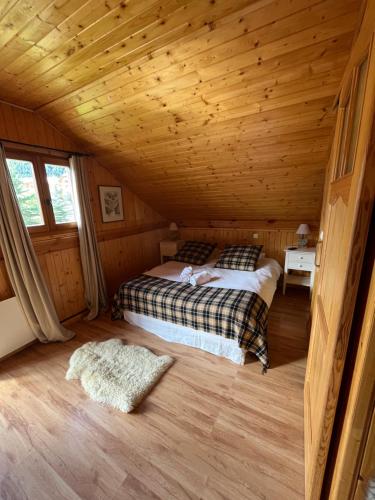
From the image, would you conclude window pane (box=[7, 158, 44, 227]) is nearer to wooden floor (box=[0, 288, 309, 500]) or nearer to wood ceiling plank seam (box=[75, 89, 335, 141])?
wood ceiling plank seam (box=[75, 89, 335, 141])

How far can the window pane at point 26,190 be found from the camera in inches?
85.2

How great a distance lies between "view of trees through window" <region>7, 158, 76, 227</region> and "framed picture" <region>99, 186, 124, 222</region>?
0.48 metres

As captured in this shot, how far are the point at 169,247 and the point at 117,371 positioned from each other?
2.47 metres

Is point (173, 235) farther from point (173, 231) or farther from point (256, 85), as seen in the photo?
point (256, 85)

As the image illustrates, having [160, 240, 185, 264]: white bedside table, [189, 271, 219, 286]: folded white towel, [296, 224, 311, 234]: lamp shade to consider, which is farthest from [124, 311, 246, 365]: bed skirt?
[296, 224, 311, 234]: lamp shade

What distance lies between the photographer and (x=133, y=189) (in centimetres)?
353

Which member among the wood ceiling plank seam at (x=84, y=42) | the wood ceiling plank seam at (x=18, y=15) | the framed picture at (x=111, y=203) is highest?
the wood ceiling plank seam at (x=18, y=15)

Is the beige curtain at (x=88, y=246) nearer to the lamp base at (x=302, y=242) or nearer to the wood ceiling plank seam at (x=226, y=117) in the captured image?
the wood ceiling plank seam at (x=226, y=117)

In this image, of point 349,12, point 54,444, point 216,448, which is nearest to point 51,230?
point 54,444

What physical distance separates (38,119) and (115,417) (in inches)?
116

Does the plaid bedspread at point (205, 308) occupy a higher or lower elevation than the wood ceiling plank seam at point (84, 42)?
lower

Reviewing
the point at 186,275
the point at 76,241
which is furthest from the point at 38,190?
the point at 186,275

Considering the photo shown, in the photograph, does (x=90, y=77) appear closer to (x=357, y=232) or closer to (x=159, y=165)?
(x=159, y=165)

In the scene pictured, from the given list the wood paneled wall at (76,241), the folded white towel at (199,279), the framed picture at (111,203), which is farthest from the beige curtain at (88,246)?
the folded white towel at (199,279)
